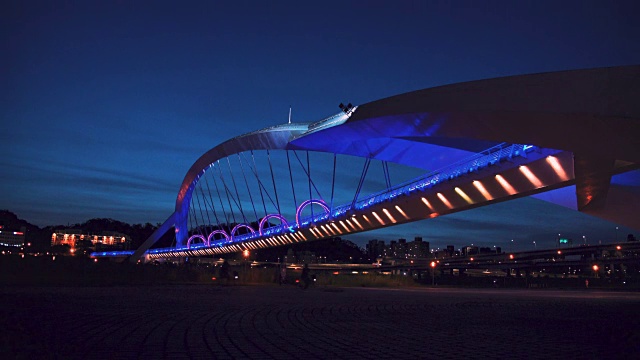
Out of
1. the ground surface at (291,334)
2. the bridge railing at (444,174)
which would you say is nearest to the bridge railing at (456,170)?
the bridge railing at (444,174)

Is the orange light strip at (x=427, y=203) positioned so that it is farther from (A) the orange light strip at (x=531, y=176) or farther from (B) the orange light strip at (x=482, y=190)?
(A) the orange light strip at (x=531, y=176)

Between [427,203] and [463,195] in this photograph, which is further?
[427,203]

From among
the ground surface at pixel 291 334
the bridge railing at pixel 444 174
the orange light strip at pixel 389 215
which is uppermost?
the bridge railing at pixel 444 174

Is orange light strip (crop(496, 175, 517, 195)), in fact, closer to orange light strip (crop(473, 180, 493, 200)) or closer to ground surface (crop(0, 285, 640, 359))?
orange light strip (crop(473, 180, 493, 200))

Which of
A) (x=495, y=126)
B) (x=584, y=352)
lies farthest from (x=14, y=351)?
(x=495, y=126)

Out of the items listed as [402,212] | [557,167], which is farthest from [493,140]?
[402,212]

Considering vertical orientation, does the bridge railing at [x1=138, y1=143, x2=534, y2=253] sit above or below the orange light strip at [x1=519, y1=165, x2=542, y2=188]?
above

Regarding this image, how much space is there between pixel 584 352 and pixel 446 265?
9544 centimetres

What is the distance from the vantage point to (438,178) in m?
26.9

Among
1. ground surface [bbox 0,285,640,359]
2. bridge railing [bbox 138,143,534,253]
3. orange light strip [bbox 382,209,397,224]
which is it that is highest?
bridge railing [bbox 138,143,534,253]

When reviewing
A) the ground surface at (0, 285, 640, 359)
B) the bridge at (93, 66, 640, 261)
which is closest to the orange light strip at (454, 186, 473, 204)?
the bridge at (93, 66, 640, 261)

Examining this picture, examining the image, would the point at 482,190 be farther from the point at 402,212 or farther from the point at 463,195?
the point at 402,212

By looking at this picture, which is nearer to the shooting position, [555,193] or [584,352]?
[584,352]

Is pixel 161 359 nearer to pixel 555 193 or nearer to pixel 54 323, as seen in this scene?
pixel 54 323
